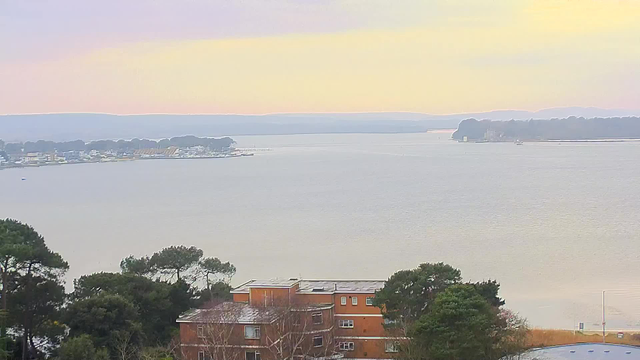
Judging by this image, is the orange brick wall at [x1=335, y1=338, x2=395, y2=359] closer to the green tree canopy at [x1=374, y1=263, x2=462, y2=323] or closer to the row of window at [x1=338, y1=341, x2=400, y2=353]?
the row of window at [x1=338, y1=341, x2=400, y2=353]

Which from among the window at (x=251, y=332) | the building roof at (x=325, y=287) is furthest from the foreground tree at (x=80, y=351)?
the building roof at (x=325, y=287)

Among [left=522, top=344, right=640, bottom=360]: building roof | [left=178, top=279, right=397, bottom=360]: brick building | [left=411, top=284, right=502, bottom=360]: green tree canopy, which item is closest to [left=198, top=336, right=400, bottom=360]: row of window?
[left=178, top=279, right=397, bottom=360]: brick building

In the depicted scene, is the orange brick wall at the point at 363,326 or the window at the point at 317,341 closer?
the window at the point at 317,341

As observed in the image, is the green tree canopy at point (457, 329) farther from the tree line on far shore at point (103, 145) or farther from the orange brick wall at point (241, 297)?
the tree line on far shore at point (103, 145)

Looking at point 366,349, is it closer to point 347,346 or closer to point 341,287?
point 347,346

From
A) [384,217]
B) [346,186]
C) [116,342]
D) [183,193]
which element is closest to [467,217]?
[384,217]

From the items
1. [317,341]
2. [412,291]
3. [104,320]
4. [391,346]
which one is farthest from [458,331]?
[104,320]

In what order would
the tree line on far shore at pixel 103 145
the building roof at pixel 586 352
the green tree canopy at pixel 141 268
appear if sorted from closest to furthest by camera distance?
the building roof at pixel 586 352 → the green tree canopy at pixel 141 268 → the tree line on far shore at pixel 103 145
